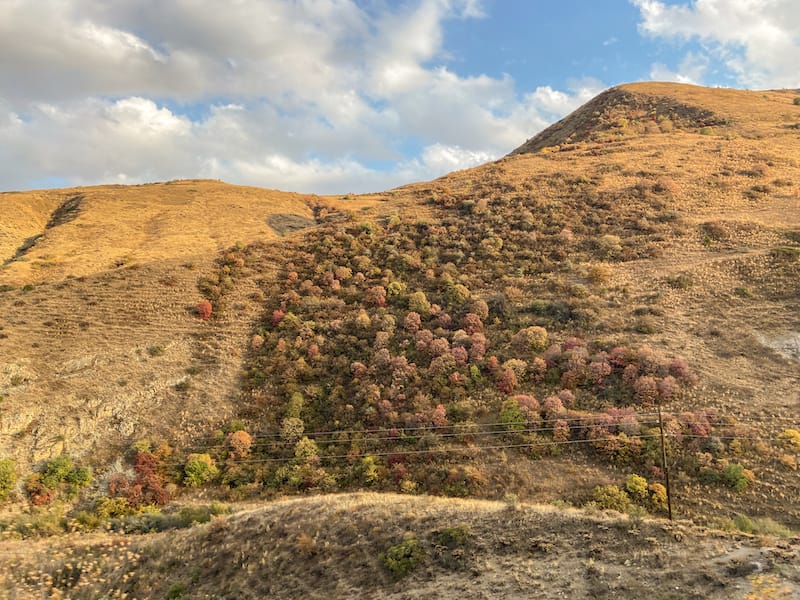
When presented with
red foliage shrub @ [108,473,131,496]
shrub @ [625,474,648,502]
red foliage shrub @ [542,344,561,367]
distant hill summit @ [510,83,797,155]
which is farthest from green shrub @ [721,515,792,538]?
distant hill summit @ [510,83,797,155]

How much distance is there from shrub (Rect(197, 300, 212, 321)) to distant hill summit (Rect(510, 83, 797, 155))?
77.6 m

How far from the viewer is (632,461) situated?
2934cm

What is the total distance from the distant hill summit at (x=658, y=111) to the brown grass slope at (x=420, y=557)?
8738 cm

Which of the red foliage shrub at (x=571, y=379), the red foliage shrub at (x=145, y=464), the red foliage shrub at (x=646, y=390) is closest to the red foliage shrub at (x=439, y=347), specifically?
the red foliage shrub at (x=571, y=379)

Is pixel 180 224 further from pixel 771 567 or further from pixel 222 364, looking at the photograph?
pixel 771 567

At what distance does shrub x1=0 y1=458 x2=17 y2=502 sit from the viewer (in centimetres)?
3091

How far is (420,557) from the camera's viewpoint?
62.1ft

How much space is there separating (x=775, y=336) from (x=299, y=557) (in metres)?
38.4

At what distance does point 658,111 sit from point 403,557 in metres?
112

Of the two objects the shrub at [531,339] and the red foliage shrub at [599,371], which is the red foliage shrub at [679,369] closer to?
the red foliage shrub at [599,371]

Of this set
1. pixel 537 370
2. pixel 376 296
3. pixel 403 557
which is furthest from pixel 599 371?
pixel 376 296

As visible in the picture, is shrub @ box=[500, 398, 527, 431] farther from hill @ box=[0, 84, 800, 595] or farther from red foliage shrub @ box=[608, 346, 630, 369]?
red foliage shrub @ box=[608, 346, 630, 369]

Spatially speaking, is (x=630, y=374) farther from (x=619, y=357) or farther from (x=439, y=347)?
(x=439, y=347)

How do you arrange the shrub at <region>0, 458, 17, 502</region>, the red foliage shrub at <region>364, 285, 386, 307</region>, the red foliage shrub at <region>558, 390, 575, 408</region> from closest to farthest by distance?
the shrub at <region>0, 458, 17, 502</region>
the red foliage shrub at <region>558, 390, 575, 408</region>
the red foliage shrub at <region>364, 285, 386, 307</region>
